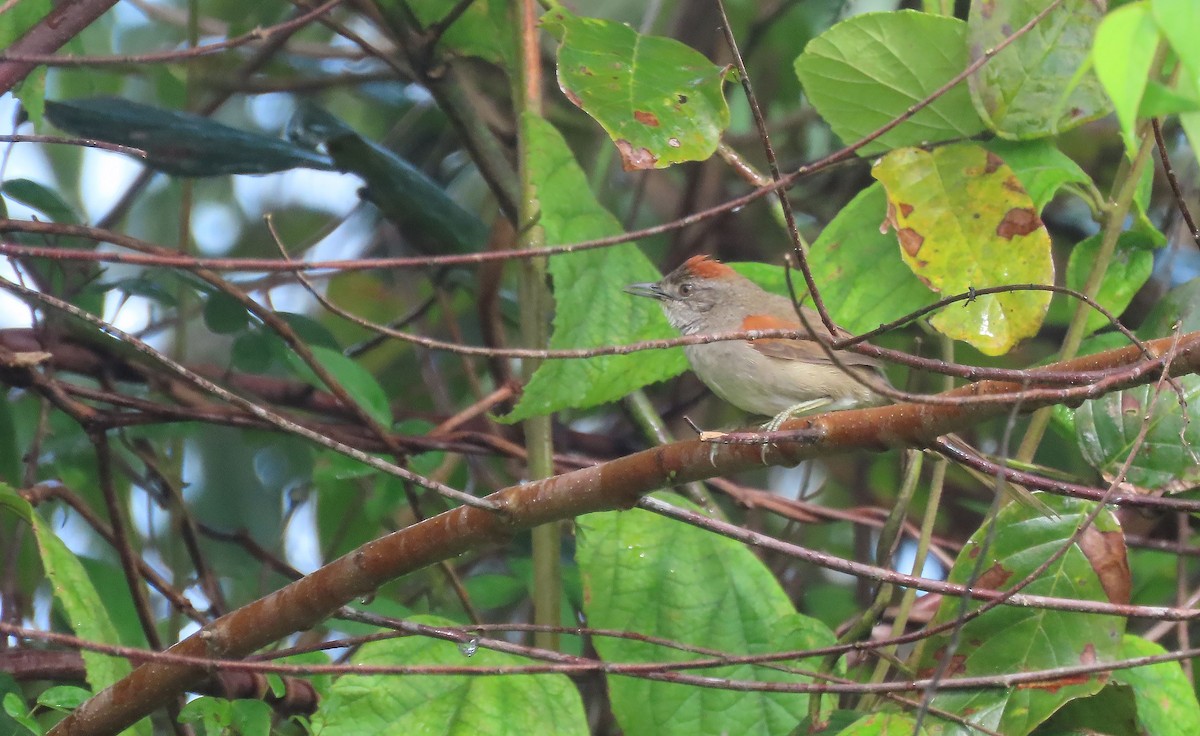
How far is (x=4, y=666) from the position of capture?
2.94m

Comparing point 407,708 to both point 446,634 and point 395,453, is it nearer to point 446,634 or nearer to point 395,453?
point 446,634

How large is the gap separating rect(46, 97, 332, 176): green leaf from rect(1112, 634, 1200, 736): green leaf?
108 inches

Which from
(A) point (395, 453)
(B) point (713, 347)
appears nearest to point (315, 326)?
(A) point (395, 453)

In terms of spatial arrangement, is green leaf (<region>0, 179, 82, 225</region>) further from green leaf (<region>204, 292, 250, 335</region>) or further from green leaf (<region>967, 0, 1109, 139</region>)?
green leaf (<region>967, 0, 1109, 139</region>)

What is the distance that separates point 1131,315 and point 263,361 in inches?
145

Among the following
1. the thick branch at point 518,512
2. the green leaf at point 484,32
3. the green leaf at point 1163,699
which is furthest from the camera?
the green leaf at point 484,32

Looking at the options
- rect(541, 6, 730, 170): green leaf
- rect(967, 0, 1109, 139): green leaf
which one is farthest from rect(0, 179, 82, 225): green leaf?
rect(967, 0, 1109, 139): green leaf

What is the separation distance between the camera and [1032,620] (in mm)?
2785

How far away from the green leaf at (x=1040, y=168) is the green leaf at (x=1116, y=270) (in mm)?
193

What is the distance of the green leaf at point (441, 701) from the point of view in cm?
266

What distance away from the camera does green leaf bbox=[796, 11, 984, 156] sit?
306cm

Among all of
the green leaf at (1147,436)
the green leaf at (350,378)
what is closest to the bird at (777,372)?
the green leaf at (1147,436)

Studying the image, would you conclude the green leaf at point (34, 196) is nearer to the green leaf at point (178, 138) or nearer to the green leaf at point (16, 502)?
the green leaf at point (178, 138)

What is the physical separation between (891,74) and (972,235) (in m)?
0.48
